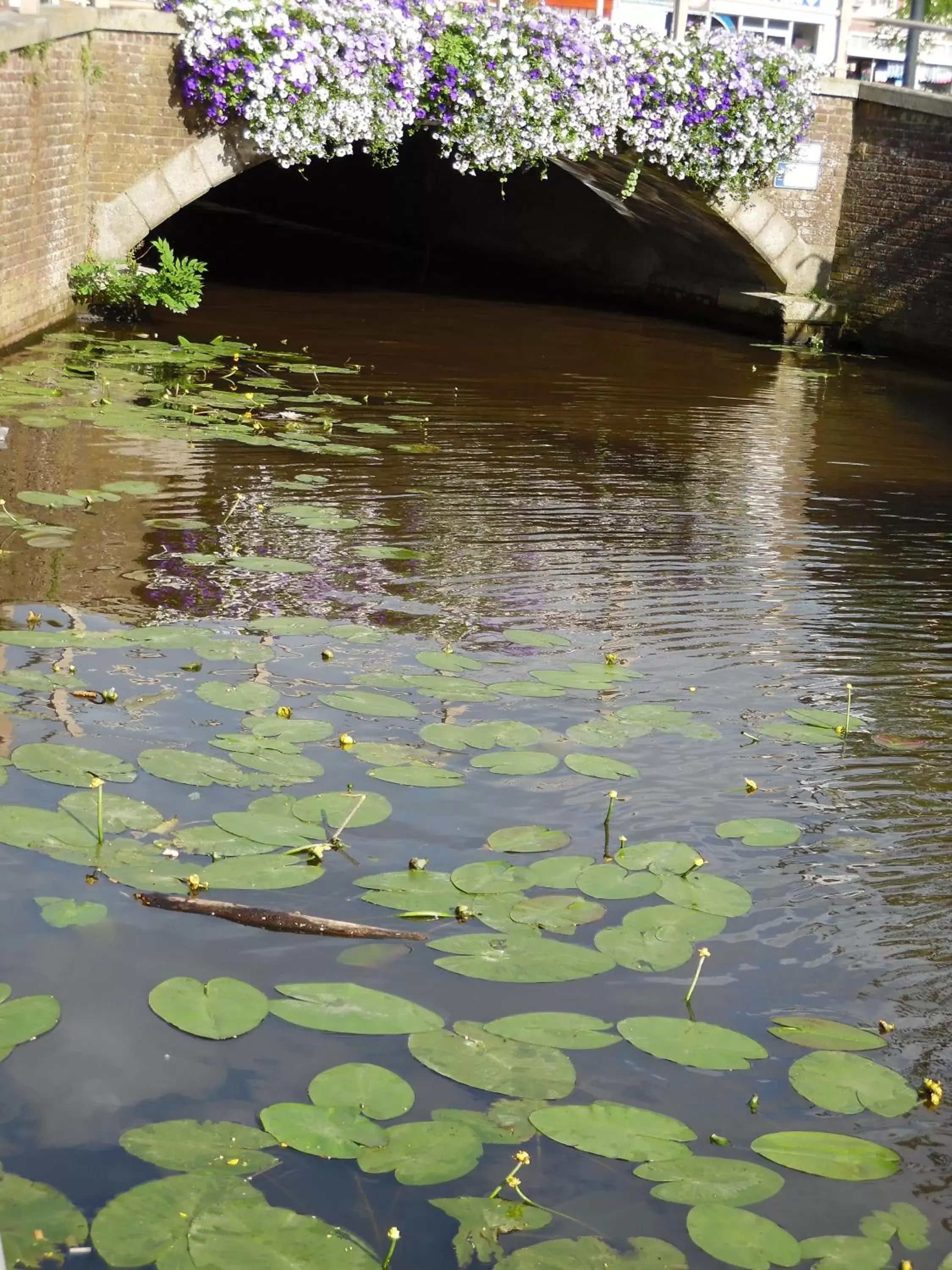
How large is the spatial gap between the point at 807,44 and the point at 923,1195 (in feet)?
44.2

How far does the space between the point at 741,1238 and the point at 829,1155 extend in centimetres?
33

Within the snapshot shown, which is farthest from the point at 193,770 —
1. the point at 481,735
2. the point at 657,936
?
the point at 657,936

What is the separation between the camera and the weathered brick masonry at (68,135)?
9930mm

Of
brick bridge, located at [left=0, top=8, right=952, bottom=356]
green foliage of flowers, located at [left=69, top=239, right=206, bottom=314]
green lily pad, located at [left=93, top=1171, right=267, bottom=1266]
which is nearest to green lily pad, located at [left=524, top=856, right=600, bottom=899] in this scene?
green lily pad, located at [left=93, top=1171, right=267, bottom=1266]

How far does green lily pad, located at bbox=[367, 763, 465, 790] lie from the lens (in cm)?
404

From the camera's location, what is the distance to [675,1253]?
2475 millimetres

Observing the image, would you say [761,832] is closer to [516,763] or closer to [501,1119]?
[516,763]

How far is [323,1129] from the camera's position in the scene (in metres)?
2.63

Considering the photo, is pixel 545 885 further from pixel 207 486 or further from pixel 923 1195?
pixel 207 486

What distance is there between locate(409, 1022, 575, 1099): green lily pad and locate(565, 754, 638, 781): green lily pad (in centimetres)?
130

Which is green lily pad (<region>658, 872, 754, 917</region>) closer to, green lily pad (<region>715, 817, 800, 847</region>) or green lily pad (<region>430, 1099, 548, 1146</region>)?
green lily pad (<region>715, 817, 800, 847</region>)

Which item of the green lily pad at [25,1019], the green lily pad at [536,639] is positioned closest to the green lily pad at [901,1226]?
the green lily pad at [25,1019]

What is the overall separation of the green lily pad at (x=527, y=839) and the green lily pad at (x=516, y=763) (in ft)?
1.06

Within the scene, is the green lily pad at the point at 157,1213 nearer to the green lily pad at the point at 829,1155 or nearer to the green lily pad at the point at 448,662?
the green lily pad at the point at 829,1155
